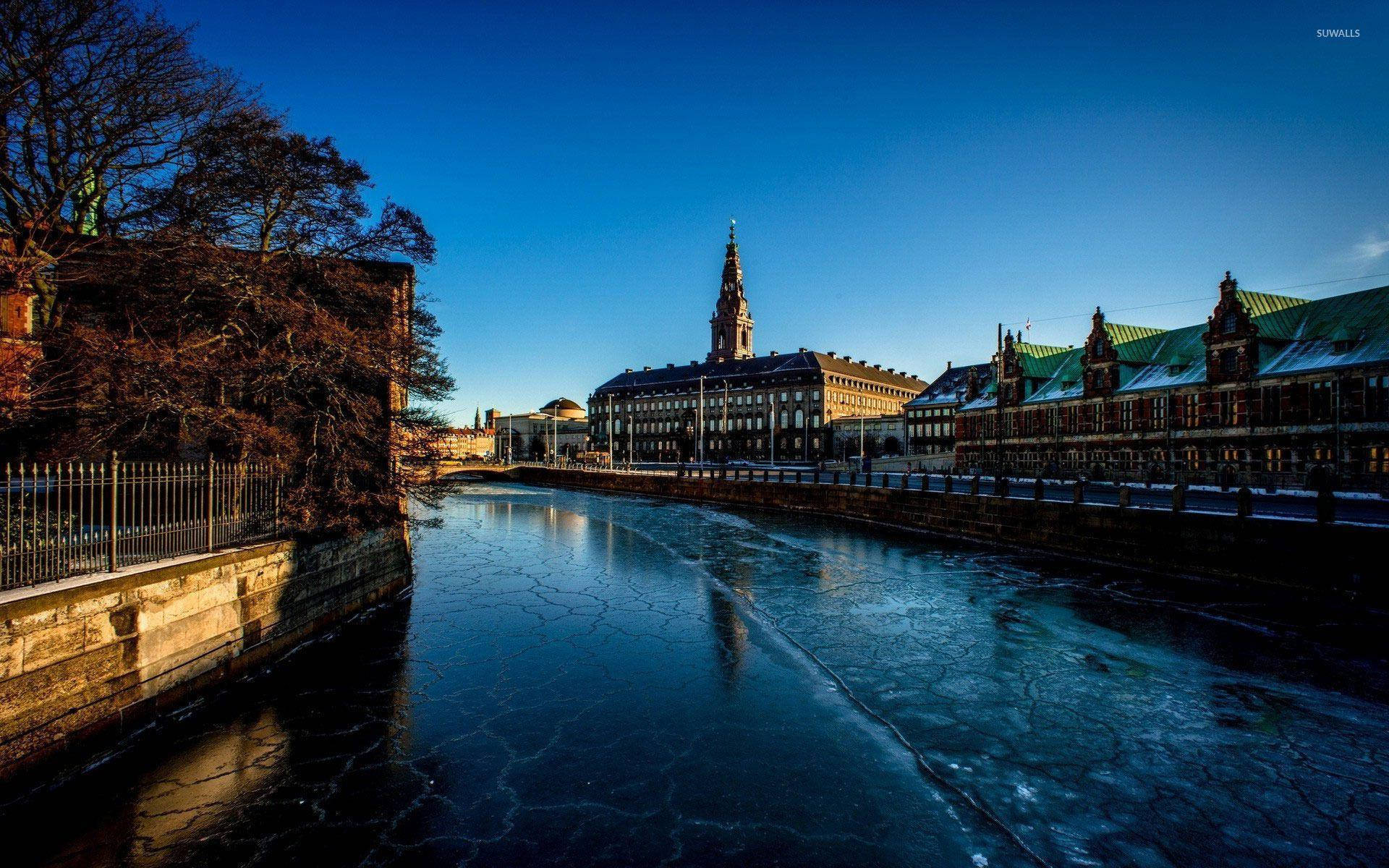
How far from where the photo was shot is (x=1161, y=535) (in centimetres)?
1955

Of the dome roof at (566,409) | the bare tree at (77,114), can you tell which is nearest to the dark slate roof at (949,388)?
the bare tree at (77,114)

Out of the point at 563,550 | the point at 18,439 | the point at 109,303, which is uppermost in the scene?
the point at 109,303

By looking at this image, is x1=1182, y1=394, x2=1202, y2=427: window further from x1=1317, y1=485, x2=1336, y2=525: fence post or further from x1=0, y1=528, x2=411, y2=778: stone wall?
x1=0, y1=528, x2=411, y2=778: stone wall

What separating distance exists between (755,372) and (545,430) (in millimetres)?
49290

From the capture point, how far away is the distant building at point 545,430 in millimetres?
146625

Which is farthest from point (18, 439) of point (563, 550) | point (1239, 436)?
point (1239, 436)

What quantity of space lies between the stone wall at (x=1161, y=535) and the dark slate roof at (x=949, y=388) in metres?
45.0

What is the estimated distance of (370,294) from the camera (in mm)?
15617

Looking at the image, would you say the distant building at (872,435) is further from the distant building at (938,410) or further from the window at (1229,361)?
the window at (1229,361)

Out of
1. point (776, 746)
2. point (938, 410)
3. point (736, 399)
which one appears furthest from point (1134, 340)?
point (736, 399)

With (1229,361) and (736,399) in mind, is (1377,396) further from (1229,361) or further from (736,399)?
(736,399)

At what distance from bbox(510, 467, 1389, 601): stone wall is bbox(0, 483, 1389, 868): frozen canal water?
52.5 inches

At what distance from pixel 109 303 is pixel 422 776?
531 inches

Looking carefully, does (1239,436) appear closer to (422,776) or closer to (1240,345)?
(1240,345)
